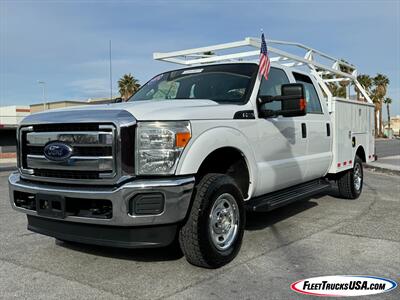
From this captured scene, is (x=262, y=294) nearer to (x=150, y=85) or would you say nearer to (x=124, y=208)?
(x=124, y=208)

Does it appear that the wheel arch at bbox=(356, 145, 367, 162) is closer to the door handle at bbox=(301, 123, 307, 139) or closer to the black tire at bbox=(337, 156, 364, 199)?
the black tire at bbox=(337, 156, 364, 199)

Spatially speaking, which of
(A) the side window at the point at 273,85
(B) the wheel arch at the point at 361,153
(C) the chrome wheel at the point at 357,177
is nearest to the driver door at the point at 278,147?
(A) the side window at the point at 273,85

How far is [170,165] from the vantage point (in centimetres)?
370

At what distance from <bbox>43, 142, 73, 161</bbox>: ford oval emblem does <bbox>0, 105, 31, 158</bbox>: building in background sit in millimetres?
7150

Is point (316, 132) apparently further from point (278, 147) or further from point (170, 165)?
point (170, 165)

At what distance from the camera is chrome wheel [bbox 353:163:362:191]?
791cm

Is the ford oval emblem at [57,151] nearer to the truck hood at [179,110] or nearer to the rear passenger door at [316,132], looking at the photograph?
the truck hood at [179,110]

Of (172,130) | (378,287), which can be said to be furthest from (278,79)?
(378,287)

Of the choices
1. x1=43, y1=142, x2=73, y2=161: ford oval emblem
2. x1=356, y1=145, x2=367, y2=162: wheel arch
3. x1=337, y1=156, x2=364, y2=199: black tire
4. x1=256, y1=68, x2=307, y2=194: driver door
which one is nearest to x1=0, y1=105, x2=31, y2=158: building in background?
x1=43, y1=142, x2=73, y2=161: ford oval emblem

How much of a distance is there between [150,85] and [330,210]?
136 inches

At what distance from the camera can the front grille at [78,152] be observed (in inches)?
145

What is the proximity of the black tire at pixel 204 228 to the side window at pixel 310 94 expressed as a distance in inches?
105

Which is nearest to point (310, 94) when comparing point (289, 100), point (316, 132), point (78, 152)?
point (316, 132)

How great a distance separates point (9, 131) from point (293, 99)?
15935mm
